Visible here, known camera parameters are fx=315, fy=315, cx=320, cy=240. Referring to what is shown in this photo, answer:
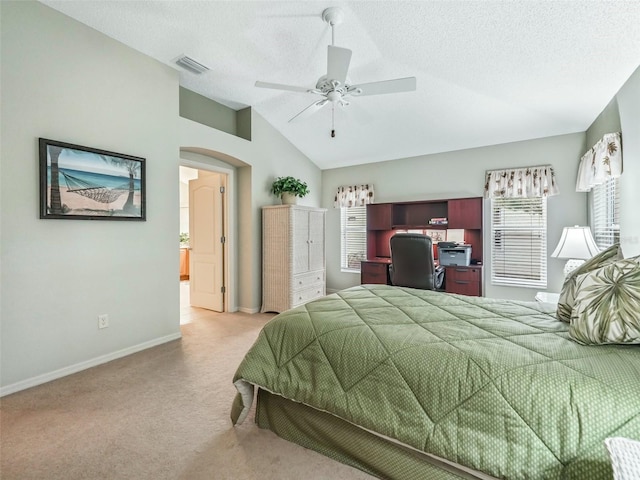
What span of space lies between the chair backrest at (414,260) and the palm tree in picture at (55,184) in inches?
133

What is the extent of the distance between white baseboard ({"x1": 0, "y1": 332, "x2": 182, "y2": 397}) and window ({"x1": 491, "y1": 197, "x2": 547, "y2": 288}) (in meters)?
4.31

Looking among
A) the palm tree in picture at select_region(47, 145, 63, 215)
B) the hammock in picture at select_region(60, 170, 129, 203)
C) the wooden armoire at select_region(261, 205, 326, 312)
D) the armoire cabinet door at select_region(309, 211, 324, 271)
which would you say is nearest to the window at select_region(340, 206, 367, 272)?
the armoire cabinet door at select_region(309, 211, 324, 271)

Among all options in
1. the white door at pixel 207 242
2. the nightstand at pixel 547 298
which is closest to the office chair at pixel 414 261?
Result: the nightstand at pixel 547 298

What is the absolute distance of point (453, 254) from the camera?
169 inches

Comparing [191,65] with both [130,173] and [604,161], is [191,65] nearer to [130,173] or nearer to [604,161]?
[130,173]

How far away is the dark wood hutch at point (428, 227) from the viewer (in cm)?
423

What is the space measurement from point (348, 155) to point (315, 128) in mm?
877

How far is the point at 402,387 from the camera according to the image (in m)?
1.34

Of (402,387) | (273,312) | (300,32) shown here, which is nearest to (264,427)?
(402,387)

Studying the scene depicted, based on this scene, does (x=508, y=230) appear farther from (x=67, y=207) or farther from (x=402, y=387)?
(x=67, y=207)

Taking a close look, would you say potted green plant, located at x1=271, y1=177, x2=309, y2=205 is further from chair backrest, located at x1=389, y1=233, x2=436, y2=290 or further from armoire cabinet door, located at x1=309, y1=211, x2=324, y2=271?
chair backrest, located at x1=389, y1=233, x2=436, y2=290

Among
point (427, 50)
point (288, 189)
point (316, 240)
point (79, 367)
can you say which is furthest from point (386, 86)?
point (79, 367)

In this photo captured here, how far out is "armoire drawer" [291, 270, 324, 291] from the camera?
14.3 feet

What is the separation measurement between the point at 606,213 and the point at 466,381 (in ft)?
10.9
